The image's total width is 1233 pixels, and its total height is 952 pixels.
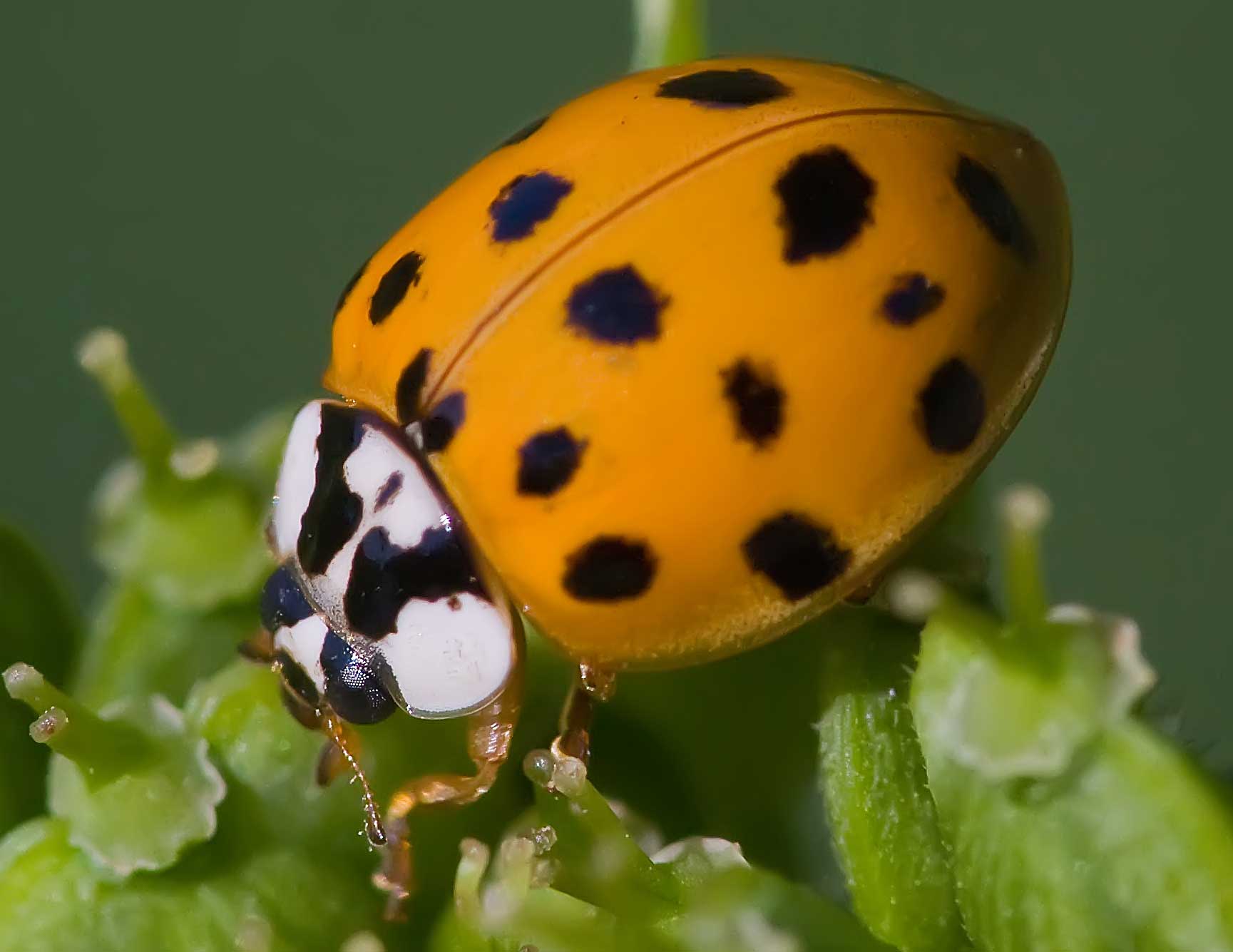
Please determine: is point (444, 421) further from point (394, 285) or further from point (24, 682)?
point (24, 682)

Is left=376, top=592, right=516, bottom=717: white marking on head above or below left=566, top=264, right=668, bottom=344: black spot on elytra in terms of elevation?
below

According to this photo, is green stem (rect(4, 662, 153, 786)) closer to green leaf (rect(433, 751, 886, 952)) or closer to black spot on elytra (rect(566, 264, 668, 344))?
green leaf (rect(433, 751, 886, 952))

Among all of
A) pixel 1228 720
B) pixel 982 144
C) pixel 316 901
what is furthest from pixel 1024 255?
pixel 1228 720

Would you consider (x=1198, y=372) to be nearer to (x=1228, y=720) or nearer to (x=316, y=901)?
(x=1228, y=720)

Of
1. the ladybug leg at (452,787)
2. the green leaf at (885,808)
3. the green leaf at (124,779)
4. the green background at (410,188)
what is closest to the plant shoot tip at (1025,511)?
the green leaf at (885,808)

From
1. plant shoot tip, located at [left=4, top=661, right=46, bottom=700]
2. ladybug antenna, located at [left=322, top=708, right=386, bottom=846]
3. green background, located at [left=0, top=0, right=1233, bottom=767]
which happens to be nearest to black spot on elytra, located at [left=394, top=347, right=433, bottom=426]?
ladybug antenna, located at [left=322, top=708, right=386, bottom=846]

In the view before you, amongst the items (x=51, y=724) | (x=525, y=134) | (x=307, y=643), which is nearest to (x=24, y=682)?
(x=51, y=724)
